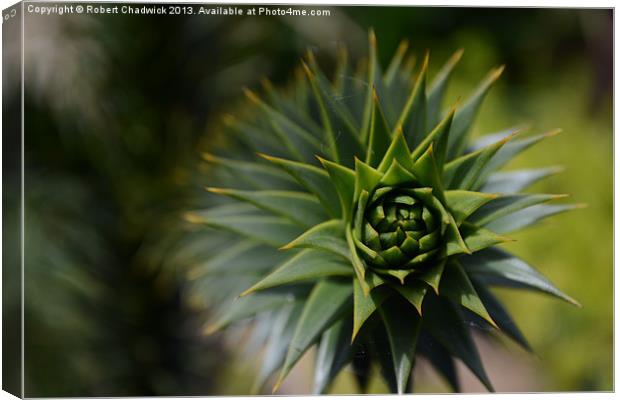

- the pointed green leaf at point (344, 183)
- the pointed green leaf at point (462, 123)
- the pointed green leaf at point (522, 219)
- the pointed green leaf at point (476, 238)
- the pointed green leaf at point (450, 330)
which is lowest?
the pointed green leaf at point (450, 330)

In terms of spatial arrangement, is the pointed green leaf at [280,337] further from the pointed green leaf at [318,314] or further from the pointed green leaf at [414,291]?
the pointed green leaf at [414,291]

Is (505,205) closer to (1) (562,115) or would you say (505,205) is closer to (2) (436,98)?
(2) (436,98)

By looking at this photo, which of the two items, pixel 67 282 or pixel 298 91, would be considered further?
pixel 67 282

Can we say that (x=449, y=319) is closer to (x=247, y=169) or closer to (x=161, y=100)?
(x=247, y=169)

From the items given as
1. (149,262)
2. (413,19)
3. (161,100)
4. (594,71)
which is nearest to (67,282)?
(149,262)

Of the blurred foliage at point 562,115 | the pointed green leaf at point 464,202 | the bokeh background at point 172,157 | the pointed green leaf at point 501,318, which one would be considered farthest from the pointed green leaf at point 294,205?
the blurred foliage at point 562,115

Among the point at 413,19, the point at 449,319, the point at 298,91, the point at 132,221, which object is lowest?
the point at 449,319

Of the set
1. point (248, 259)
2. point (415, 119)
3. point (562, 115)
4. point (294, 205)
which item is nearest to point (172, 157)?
point (248, 259)
